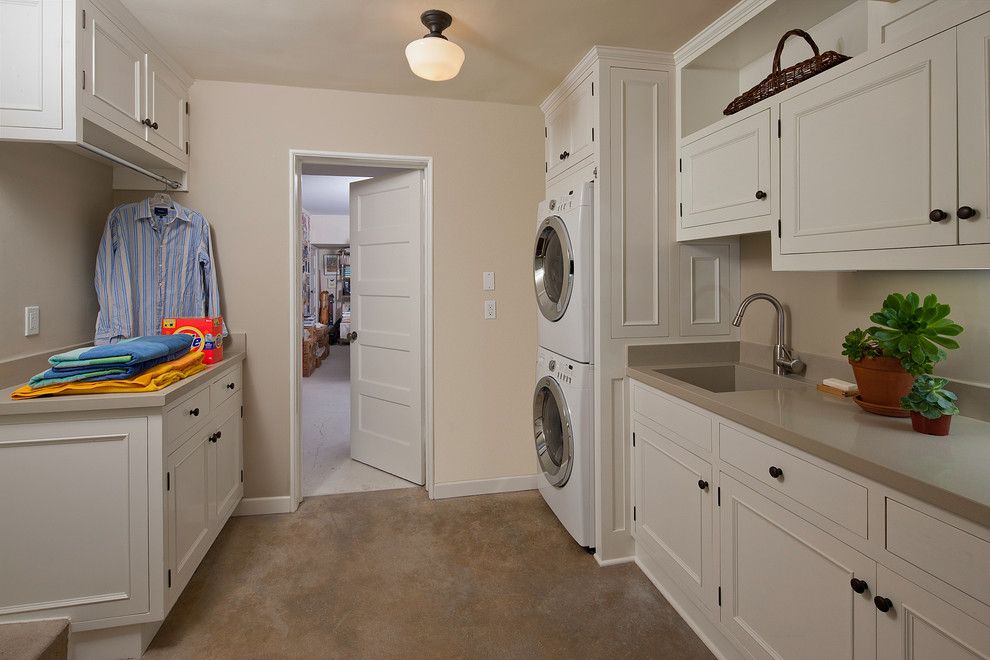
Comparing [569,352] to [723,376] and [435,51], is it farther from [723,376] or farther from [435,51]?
[435,51]

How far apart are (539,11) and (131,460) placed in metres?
2.22

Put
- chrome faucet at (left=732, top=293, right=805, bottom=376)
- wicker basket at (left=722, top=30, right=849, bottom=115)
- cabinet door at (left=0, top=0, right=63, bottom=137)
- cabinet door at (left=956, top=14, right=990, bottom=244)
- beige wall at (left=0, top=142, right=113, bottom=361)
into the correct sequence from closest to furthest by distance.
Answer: cabinet door at (left=956, top=14, right=990, bottom=244) < wicker basket at (left=722, top=30, right=849, bottom=115) < cabinet door at (left=0, top=0, right=63, bottom=137) < beige wall at (left=0, top=142, right=113, bottom=361) < chrome faucet at (left=732, top=293, right=805, bottom=376)

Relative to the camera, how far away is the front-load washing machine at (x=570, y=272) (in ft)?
7.60

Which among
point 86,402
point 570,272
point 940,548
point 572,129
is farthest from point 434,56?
point 940,548

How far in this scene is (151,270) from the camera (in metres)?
2.50

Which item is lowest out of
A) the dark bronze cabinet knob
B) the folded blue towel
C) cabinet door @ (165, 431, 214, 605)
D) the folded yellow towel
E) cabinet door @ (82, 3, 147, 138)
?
cabinet door @ (165, 431, 214, 605)

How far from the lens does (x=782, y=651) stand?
141cm

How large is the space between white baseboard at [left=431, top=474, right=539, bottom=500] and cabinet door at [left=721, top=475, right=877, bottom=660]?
1.60m

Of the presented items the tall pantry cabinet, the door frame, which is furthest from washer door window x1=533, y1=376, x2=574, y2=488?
the door frame

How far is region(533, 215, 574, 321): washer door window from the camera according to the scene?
2.41 metres

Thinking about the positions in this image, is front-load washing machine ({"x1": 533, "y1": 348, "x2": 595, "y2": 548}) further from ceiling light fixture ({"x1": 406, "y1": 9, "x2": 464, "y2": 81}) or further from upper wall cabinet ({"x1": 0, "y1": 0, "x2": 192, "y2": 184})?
upper wall cabinet ({"x1": 0, "y1": 0, "x2": 192, "y2": 184})

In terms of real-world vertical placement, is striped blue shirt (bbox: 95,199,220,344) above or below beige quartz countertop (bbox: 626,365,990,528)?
above

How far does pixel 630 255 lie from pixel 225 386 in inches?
80.3

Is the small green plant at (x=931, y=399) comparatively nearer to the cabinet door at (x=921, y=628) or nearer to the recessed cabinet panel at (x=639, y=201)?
the cabinet door at (x=921, y=628)
